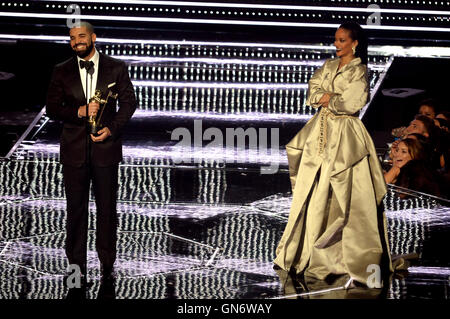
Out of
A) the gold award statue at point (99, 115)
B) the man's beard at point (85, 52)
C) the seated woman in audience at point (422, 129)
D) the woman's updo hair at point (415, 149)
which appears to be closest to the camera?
the gold award statue at point (99, 115)

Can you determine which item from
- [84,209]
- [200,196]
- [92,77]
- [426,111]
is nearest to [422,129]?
[426,111]

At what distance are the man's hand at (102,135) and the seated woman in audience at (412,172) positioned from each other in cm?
328

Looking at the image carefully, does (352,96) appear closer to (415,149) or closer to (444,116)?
(415,149)

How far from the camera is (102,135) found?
4613mm

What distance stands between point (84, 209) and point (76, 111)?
542mm

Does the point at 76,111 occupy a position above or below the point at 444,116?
above

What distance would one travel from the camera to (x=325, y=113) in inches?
197

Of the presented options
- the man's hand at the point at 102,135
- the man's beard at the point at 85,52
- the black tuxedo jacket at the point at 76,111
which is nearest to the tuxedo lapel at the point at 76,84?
the black tuxedo jacket at the point at 76,111

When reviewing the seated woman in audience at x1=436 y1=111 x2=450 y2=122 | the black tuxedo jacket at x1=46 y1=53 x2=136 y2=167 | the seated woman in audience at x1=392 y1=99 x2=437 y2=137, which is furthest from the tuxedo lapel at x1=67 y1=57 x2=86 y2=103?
the seated woman in audience at x1=436 y1=111 x2=450 y2=122

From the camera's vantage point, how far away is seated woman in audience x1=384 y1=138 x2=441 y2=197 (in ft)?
23.5

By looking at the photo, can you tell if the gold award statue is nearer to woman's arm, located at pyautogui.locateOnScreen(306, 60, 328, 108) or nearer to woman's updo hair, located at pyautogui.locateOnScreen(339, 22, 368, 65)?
woman's arm, located at pyautogui.locateOnScreen(306, 60, 328, 108)

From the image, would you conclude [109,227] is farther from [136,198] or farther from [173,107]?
[173,107]

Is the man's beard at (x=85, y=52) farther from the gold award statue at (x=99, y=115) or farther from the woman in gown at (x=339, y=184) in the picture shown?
the woman in gown at (x=339, y=184)

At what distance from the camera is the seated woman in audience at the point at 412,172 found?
715 centimetres
